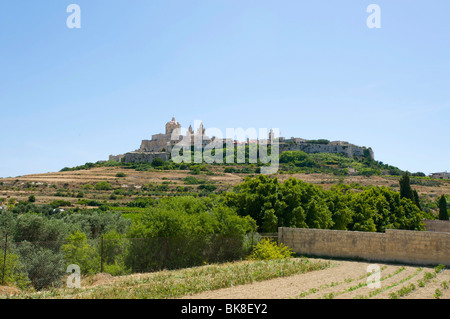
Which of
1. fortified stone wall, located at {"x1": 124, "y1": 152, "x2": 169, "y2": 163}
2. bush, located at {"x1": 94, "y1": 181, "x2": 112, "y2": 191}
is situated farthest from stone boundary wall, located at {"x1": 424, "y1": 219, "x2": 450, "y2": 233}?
fortified stone wall, located at {"x1": 124, "y1": 152, "x2": 169, "y2": 163}

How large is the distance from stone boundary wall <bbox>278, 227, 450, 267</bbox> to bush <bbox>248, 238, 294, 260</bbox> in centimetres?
107

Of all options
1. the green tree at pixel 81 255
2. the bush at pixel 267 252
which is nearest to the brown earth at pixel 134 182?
the green tree at pixel 81 255

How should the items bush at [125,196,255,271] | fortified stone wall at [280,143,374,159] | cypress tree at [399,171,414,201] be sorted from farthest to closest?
fortified stone wall at [280,143,374,159] → cypress tree at [399,171,414,201] → bush at [125,196,255,271]

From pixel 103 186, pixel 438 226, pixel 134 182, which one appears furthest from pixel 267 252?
pixel 134 182

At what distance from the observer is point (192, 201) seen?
20219 mm

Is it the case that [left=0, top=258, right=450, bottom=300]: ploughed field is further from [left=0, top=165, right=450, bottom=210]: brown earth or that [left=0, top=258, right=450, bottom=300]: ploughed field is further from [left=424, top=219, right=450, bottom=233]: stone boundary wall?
[left=0, top=165, right=450, bottom=210]: brown earth

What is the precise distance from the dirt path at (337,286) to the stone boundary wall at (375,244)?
1.03m

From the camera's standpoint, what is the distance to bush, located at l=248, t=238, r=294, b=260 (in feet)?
62.7

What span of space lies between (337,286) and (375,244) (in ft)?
22.1

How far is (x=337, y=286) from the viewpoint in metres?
12.8

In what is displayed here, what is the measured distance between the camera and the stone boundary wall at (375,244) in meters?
17.1

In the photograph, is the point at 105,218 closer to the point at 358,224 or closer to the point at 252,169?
the point at 358,224

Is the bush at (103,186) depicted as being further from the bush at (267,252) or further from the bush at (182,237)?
the bush at (267,252)
